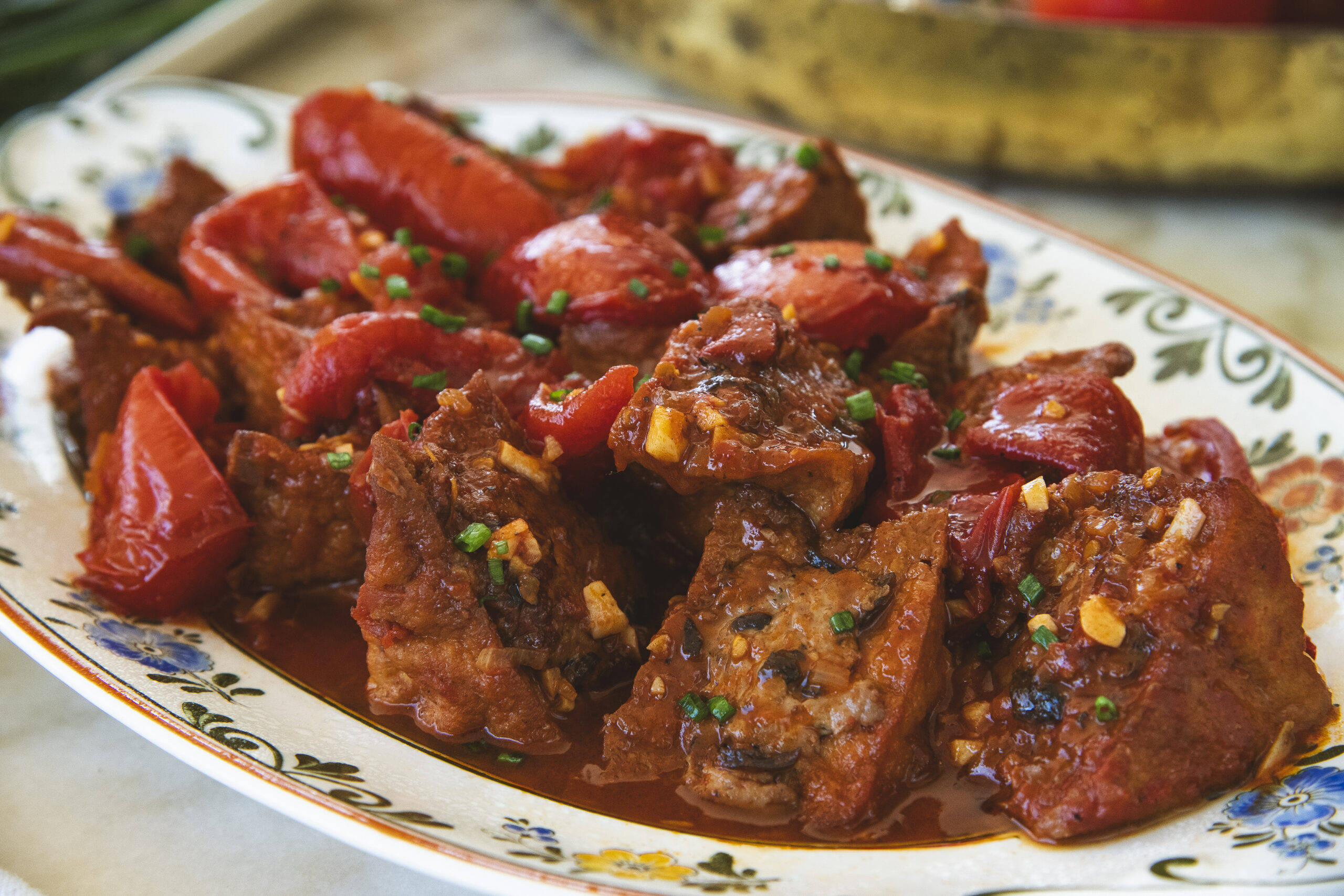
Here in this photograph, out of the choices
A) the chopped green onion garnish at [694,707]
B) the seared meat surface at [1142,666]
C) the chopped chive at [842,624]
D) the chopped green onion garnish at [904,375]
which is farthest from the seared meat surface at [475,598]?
the chopped green onion garnish at [904,375]

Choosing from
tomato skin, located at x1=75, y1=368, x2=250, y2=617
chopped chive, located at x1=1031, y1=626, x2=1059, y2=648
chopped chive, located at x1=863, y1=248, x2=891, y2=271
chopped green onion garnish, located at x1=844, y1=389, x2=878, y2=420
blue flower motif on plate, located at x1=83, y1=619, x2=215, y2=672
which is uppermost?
chopped chive, located at x1=863, y1=248, x2=891, y2=271

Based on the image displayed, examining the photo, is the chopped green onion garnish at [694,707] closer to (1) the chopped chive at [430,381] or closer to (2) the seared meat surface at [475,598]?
(2) the seared meat surface at [475,598]

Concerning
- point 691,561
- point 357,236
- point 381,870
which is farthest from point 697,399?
point 357,236

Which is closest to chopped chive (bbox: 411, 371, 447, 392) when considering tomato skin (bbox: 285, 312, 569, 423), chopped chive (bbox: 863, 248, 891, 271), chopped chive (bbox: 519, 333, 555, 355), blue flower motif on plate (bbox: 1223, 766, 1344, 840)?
tomato skin (bbox: 285, 312, 569, 423)

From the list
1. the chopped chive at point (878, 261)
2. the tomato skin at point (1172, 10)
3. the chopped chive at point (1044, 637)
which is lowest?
the chopped chive at point (1044, 637)

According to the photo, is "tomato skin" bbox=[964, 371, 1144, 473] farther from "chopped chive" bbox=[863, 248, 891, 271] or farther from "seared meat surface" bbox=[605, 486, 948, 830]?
"chopped chive" bbox=[863, 248, 891, 271]

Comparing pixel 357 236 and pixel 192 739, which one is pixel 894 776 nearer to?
pixel 192 739

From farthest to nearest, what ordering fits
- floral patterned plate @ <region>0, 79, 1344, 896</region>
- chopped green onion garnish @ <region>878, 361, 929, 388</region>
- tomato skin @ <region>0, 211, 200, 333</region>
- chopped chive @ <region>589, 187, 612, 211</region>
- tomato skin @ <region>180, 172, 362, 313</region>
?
chopped chive @ <region>589, 187, 612, 211</region> < tomato skin @ <region>0, 211, 200, 333</region> < tomato skin @ <region>180, 172, 362, 313</region> < chopped green onion garnish @ <region>878, 361, 929, 388</region> < floral patterned plate @ <region>0, 79, 1344, 896</region>
